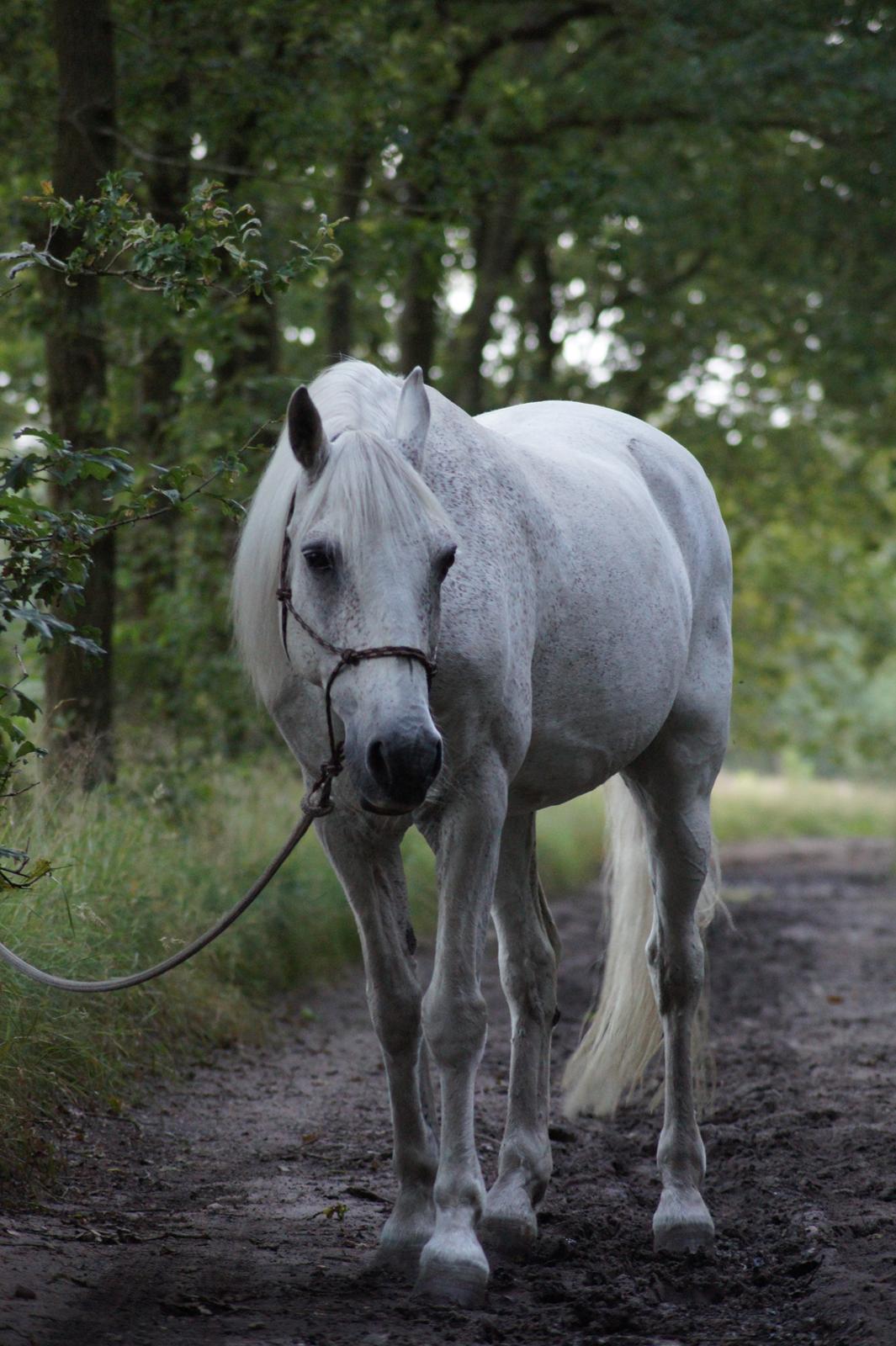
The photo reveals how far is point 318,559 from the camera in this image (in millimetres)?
3111

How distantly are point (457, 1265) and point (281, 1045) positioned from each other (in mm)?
3202

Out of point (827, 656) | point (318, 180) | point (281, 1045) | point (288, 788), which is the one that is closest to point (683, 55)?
point (318, 180)

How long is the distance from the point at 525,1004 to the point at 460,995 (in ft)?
3.52

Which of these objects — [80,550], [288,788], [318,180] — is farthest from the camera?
[288,788]

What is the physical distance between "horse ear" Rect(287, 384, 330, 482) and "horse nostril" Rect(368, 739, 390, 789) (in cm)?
66

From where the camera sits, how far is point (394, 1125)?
3746 mm

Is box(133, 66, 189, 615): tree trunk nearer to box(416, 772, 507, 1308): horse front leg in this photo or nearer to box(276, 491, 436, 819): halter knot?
box(276, 491, 436, 819): halter knot

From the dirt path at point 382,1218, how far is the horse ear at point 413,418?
6.11 feet

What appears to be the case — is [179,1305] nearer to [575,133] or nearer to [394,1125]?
[394,1125]

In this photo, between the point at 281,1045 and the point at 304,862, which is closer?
the point at 281,1045

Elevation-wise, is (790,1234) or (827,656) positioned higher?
(790,1234)

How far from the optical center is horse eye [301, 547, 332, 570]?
122 inches

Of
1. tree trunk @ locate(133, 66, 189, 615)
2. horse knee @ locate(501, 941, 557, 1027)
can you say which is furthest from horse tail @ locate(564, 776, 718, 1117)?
tree trunk @ locate(133, 66, 189, 615)

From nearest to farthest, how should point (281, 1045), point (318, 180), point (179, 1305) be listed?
point (179, 1305)
point (281, 1045)
point (318, 180)
